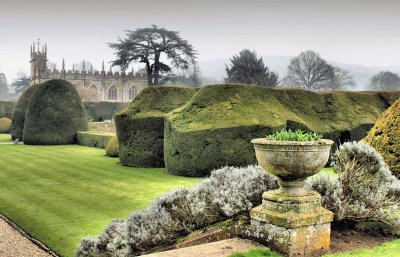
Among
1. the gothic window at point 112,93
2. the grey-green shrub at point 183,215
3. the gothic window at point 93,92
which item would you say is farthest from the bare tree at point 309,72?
the grey-green shrub at point 183,215

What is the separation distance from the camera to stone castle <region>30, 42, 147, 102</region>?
8444 centimetres

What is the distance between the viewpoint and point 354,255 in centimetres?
575

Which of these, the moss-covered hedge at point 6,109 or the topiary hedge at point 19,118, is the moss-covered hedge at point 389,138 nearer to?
the topiary hedge at point 19,118

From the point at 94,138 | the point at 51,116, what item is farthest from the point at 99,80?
the point at 94,138

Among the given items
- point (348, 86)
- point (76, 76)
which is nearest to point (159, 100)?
point (76, 76)

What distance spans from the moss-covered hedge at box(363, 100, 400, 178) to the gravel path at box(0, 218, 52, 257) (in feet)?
20.5

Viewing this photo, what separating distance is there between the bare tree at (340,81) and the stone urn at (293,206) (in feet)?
A: 246

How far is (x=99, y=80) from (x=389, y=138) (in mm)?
81209

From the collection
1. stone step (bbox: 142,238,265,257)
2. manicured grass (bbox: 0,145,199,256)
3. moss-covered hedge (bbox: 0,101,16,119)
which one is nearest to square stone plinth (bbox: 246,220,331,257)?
stone step (bbox: 142,238,265,257)

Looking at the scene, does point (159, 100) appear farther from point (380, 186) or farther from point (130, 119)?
point (380, 186)

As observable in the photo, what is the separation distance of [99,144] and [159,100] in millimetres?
9413

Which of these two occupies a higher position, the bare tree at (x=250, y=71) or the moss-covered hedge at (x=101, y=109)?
the bare tree at (x=250, y=71)

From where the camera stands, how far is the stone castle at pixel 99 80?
84438 mm

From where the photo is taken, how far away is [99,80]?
8675 centimetres
